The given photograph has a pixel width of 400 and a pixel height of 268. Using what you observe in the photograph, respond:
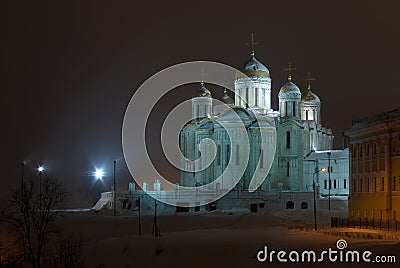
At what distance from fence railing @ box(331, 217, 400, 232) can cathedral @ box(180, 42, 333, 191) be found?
26478 millimetres

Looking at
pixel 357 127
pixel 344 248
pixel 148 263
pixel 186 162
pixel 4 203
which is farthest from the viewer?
pixel 186 162

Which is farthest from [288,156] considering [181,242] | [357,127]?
[181,242]

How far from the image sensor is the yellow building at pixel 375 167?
151 ft

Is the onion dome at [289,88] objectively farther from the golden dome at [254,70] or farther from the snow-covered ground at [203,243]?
the snow-covered ground at [203,243]

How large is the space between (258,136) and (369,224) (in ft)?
113

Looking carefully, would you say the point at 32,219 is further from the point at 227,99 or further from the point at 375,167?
the point at 227,99

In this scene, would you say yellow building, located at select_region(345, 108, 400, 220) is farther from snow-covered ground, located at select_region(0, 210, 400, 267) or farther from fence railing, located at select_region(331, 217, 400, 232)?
snow-covered ground, located at select_region(0, 210, 400, 267)

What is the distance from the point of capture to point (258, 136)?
79.9 metres

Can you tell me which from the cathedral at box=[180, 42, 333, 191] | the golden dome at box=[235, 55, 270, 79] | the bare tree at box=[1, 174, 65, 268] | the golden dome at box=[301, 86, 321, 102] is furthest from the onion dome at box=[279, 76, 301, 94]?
the bare tree at box=[1, 174, 65, 268]

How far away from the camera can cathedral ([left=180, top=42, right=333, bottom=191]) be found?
7912cm

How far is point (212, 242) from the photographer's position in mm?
41125

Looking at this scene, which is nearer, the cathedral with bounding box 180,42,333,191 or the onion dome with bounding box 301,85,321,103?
the cathedral with bounding box 180,42,333,191

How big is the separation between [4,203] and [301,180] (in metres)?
30.0

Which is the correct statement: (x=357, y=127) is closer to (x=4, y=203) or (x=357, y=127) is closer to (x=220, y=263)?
(x=220, y=263)
